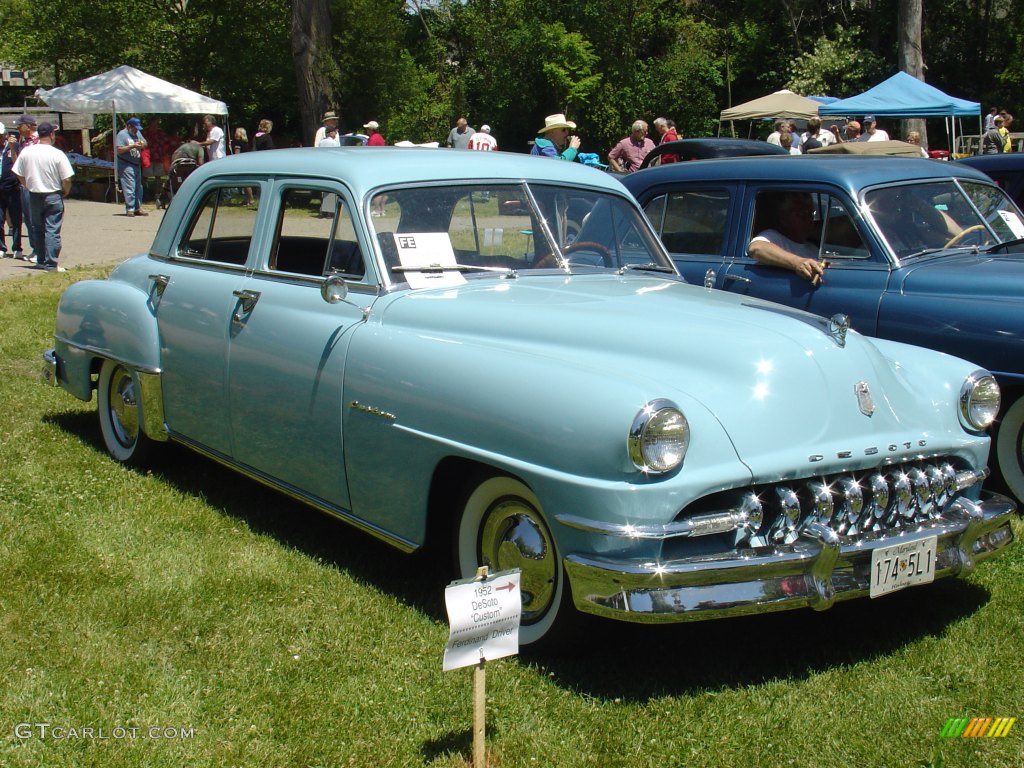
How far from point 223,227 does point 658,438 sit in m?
2.95

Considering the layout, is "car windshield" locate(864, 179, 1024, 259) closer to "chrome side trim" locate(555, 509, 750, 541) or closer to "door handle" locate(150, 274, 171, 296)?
"chrome side trim" locate(555, 509, 750, 541)

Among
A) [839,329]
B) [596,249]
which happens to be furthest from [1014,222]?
[839,329]

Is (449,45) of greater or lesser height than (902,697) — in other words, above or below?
above

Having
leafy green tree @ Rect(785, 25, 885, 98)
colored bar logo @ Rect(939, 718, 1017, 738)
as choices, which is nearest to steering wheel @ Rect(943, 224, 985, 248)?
colored bar logo @ Rect(939, 718, 1017, 738)

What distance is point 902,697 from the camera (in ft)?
11.8

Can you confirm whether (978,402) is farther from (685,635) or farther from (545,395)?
(545,395)

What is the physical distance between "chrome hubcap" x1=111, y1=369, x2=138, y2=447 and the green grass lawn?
2.99ft

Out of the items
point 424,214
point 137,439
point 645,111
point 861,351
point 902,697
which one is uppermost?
point 645,111

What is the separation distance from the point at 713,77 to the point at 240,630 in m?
32.1

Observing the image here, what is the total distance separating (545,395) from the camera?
11.7 ft

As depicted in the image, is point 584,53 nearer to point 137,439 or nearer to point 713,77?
point 713,77

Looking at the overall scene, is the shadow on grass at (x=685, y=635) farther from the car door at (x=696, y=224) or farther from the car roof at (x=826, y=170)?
the car door at (x=696, y=224)

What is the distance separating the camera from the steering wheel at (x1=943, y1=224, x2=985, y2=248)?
6.36 metres

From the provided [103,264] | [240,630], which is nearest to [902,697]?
[240,630]
